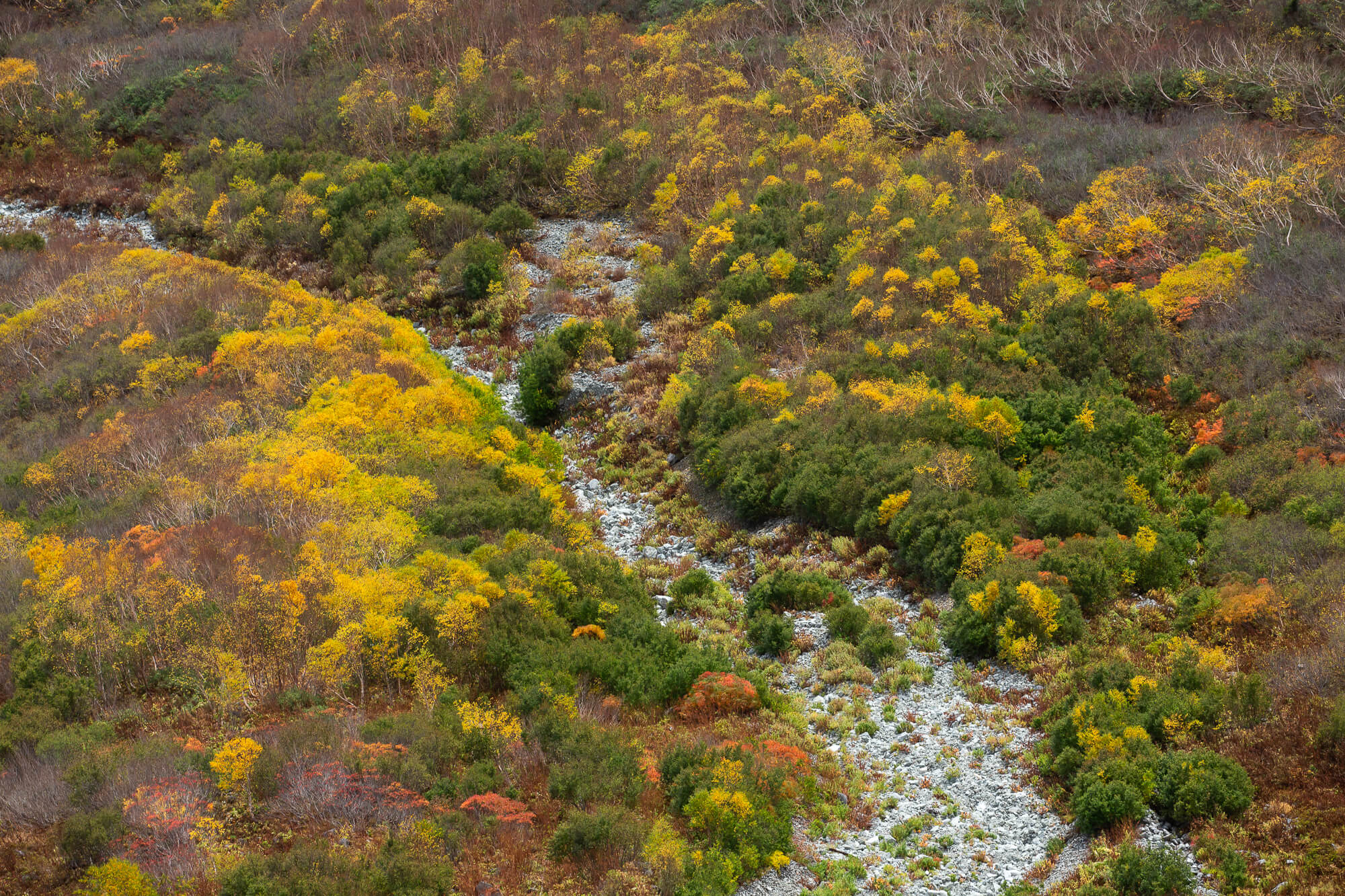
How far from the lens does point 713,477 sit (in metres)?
22.1

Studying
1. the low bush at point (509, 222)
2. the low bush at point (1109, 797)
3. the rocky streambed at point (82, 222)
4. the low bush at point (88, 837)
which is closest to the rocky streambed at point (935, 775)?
the low bush at point (1109, 797)

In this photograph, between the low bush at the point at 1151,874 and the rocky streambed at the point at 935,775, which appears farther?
the rocky streambed at the point at 935,775

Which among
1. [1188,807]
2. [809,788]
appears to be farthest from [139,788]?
[1188,807]

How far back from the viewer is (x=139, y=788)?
1157cm

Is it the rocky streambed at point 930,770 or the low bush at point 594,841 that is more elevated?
the low bush at point 594,841

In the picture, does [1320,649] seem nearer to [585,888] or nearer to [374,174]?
[585,888]

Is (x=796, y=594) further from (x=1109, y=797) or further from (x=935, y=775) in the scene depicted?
(x=1109, y=797)

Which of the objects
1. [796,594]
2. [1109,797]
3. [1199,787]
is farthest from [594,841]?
[796,594]

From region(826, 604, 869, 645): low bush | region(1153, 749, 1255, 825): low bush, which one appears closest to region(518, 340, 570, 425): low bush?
region(826, 604, 869, 645): low bush

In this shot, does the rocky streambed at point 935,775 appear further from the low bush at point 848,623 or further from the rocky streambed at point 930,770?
the low bush at point 848,623

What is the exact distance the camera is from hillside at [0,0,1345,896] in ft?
41.2

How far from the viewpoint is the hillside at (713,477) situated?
1257 cm

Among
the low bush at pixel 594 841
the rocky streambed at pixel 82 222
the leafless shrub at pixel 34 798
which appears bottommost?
the low bush at pixel 594 841

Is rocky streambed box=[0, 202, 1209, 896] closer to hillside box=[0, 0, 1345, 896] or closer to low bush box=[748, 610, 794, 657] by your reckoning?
hillside box=[0, 0, 1345, 896]
